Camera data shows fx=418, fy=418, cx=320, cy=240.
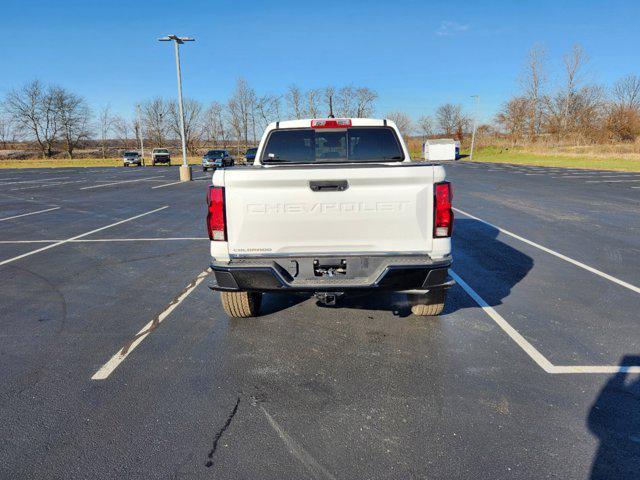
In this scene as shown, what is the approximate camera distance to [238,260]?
3.50 m

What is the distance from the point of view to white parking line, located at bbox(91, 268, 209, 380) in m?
3.47

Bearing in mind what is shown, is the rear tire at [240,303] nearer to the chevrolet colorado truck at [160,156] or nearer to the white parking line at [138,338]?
the white parking line at [138,338]

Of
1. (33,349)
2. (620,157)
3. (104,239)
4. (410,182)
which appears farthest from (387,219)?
(620,157)

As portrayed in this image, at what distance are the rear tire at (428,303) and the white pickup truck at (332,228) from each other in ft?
2.14

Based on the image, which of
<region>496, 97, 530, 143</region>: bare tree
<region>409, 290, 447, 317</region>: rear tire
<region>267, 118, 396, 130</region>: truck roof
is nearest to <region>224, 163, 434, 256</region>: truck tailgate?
<region>409, 290, 447, 317</region>: rear tire

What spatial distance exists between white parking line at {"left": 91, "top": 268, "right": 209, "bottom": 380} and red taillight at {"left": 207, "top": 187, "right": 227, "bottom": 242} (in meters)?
1.39

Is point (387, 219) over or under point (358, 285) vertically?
over

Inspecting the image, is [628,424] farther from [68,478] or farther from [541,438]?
[68,478]

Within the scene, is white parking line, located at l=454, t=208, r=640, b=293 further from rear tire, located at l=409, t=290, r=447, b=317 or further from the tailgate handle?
the tailgate handle

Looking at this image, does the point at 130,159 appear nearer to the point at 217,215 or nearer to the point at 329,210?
the point at 217,215

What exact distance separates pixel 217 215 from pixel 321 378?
1.55 metres

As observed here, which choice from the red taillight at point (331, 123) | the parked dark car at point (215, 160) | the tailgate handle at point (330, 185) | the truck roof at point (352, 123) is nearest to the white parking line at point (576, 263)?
the truck roof at point (352, 123)

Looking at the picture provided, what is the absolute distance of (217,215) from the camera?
343cm

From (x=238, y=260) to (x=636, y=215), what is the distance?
11612 millimetres
